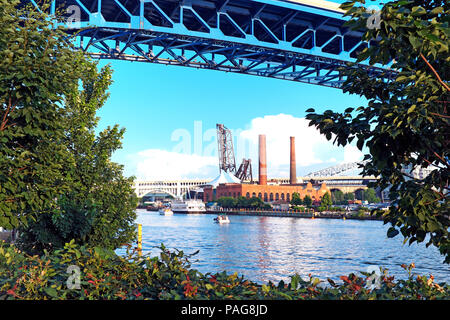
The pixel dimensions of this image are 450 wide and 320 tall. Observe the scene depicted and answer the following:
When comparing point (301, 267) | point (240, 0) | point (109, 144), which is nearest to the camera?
point (109, 144)

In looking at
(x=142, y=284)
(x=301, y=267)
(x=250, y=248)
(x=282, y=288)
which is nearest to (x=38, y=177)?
(x=142, y=284)

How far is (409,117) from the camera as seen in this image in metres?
5.02

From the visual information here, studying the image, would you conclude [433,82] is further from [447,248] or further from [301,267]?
[301,267]

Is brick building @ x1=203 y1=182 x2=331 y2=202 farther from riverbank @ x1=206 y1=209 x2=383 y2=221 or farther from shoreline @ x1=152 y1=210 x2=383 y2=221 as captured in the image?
shoreline @ x1=152 y1=210 x2=383 y2=221

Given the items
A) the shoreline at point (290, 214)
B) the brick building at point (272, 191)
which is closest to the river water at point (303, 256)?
the shoreline at point (290, 214)

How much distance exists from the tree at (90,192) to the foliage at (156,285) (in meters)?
8.08

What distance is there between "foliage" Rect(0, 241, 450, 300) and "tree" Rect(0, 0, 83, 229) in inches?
65.0

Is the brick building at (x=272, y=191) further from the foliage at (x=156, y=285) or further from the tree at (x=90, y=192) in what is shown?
the foliage at (x=156, y=285)

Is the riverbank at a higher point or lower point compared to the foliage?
lower

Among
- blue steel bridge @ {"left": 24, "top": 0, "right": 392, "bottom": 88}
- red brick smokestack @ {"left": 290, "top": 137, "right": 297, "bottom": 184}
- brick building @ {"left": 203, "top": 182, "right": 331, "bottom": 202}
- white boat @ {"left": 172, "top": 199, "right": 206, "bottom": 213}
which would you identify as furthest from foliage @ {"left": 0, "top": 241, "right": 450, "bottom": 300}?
brick building @ {"left": 203, "top": 182, "right": 331, "bottom": 202}

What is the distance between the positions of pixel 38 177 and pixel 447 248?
280 inches

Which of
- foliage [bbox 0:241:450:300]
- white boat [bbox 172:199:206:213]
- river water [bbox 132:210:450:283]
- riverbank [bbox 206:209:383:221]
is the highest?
foliage [bbox 0:241:450:300]

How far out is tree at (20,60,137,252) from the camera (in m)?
14.7
